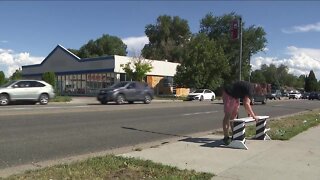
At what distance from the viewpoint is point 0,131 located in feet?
41.5

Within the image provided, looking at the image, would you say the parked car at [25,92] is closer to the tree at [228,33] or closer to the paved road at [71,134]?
the paved road at [71,134]

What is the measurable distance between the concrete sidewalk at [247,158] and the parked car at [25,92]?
17839mm

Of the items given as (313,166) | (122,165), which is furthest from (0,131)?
(313,166)

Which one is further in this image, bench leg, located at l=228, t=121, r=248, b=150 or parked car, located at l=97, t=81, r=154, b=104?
parked car, located at l=97, t=81, r=154, b=104

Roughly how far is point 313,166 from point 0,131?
863 cm

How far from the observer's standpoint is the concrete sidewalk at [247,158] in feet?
25.0

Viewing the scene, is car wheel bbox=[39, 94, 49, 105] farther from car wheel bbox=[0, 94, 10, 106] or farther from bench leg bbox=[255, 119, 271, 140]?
bench leg bbox=[255, 119, 271, 140]

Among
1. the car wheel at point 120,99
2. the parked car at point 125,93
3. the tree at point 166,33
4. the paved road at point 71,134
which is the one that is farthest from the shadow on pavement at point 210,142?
the tree at point 166,33

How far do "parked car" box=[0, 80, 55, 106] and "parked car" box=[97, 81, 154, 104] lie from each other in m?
3.56

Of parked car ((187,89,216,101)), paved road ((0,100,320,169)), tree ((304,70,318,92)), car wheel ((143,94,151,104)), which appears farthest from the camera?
tree ((304,70,318,92))

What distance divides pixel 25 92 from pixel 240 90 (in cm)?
1952

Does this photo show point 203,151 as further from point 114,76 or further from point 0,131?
point 114,76

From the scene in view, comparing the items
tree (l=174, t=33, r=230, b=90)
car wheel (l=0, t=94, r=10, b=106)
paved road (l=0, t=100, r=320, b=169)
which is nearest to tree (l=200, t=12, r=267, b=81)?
tree (l=174, t=33, r=230, b=90)

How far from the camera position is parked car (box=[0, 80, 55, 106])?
26.7m
